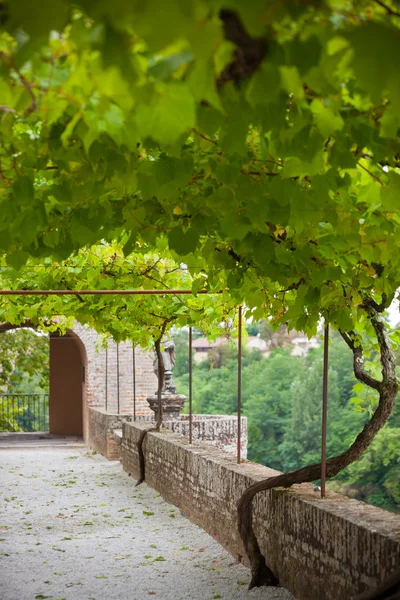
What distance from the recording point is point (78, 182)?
11.5ft

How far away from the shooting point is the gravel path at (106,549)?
650 cm

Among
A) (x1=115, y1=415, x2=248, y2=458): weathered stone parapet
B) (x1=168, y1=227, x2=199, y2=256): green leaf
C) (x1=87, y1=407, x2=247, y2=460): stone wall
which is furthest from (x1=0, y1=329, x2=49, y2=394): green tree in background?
(x1=168, y1=227, x2=199, y2=256): green leaf

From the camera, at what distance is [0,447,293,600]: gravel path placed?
650 centimetres

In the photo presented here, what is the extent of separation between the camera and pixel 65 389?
84.3 ft

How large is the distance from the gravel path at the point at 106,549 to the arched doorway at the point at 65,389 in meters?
11.6

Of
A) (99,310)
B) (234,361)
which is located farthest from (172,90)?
(234,361)

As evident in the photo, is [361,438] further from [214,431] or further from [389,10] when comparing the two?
[214,431]

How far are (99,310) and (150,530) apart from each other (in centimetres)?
326

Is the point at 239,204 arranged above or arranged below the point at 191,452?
above

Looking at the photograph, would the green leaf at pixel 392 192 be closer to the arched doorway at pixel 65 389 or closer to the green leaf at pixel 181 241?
the green leaf at pixel 181 241

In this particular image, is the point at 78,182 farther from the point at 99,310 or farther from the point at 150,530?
the point at 99,310

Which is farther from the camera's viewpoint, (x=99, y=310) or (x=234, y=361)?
(x=234, y=361)

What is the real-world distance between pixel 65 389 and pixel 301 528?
2076cm

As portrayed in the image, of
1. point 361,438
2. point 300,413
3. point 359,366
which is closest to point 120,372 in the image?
point 359,366
